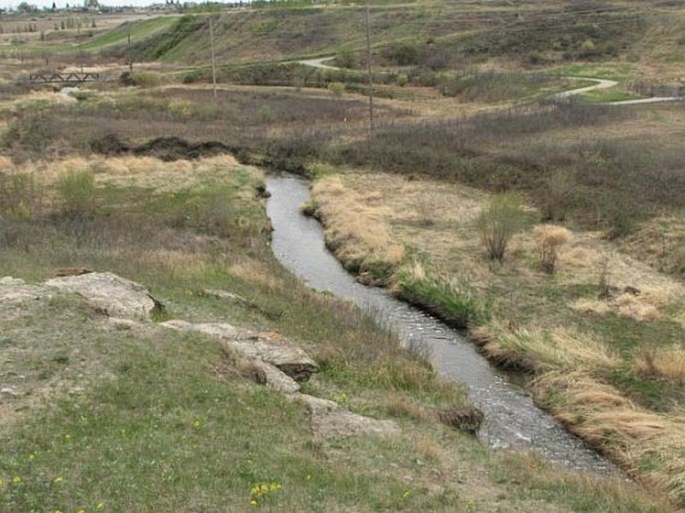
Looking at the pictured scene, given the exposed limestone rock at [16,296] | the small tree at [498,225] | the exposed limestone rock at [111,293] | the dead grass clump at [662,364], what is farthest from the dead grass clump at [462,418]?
the small tree at [498,225]

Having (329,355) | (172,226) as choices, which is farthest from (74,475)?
(172,226)

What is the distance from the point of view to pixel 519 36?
309ft

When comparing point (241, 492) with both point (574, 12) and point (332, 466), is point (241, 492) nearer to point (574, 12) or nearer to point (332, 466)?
point (332, 466)

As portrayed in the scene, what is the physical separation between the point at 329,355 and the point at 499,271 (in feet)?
36.1

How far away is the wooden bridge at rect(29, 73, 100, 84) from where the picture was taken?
8938cm

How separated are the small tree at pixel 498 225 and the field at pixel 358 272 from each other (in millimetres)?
940

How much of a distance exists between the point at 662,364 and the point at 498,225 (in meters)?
11.2

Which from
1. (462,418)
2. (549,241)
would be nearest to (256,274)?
(549,241)

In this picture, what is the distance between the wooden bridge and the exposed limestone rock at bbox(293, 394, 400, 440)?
81.9 meters

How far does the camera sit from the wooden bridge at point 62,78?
89375mm

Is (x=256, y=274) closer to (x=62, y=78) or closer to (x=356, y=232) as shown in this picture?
(x=356, y=232)

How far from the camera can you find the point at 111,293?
18828 millimetres

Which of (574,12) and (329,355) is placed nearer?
(329,355)

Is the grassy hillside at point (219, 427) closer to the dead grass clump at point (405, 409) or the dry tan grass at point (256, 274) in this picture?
the dead grass clump at point (405, 409)
